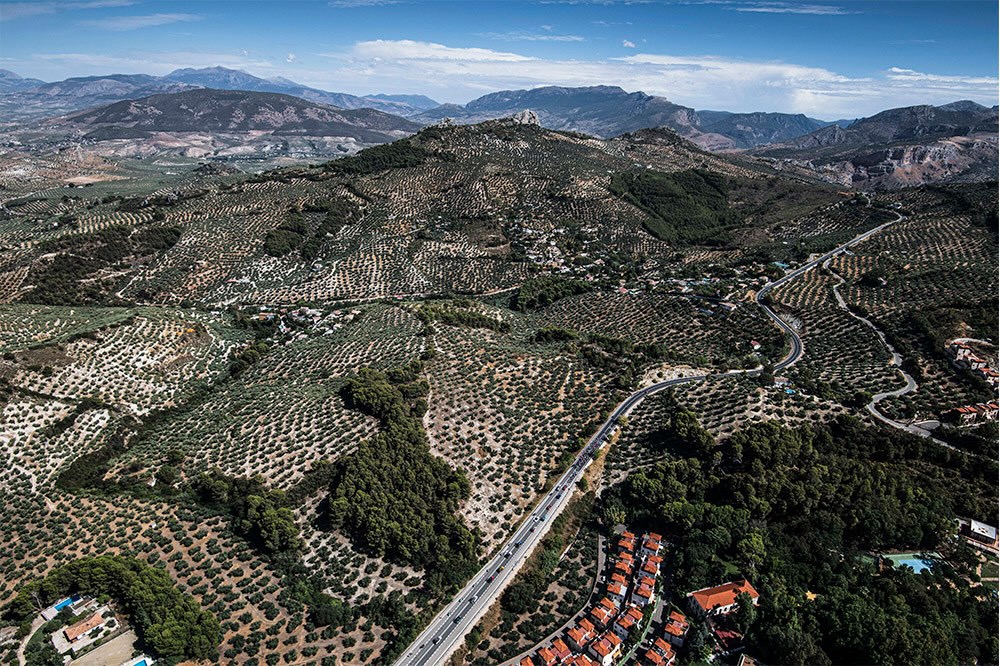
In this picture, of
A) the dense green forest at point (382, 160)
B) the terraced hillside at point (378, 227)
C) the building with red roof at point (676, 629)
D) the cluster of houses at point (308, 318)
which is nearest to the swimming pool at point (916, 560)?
the building with red roof at point (676, 629)

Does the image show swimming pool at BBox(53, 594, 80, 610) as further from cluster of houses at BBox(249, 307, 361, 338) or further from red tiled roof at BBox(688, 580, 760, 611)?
cluster of houses at BBox(249, 307, 361, 338)

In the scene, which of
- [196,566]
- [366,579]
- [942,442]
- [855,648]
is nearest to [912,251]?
[942,442]

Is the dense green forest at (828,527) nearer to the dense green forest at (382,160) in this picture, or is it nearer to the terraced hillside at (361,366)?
the terraced hillside at (361,366)

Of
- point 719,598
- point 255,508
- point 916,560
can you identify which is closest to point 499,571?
point 719,598

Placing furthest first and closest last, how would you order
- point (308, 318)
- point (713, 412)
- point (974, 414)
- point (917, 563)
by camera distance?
point (308, 318) → point (713, 412) → point (974, 414) → point (917, 563)

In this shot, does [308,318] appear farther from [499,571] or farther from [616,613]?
[616,613]
